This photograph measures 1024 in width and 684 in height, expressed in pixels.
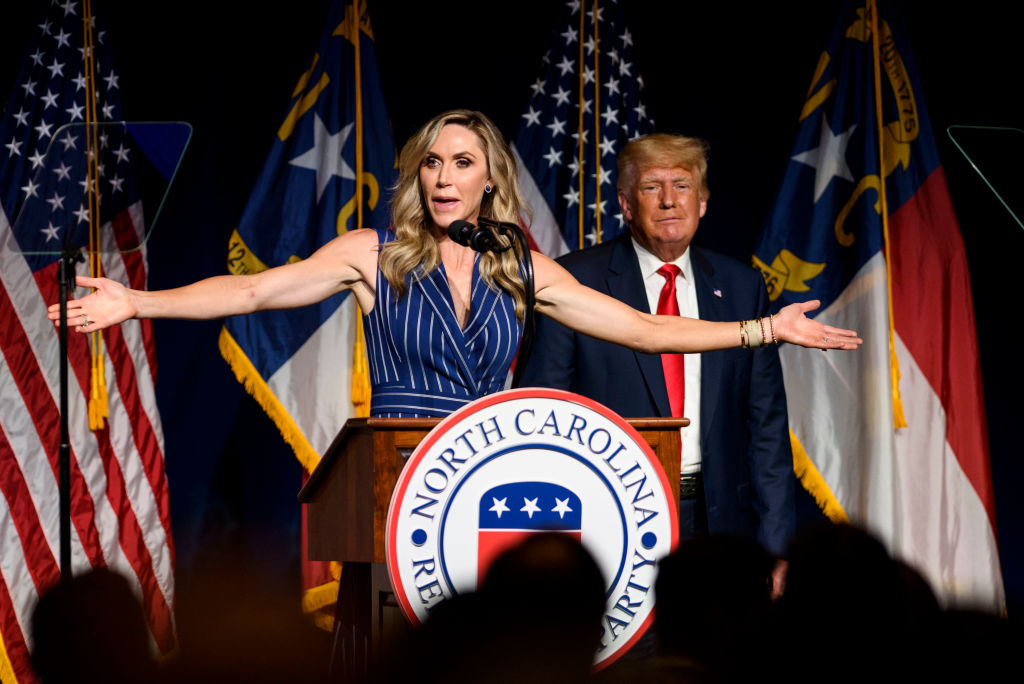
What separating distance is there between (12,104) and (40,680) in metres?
3.33

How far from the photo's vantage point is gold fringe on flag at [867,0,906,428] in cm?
417

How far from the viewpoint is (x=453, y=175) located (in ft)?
7.91

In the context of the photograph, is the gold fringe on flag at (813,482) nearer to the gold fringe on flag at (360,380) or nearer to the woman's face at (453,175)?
the gold fringe on flag at (360,380)

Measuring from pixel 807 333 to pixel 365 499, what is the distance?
1.09 m

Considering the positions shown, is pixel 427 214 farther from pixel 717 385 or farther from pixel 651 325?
pixel 717 385

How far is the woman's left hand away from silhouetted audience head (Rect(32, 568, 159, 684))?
4.83ft

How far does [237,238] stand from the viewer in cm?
427

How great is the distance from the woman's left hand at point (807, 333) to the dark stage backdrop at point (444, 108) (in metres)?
2.37

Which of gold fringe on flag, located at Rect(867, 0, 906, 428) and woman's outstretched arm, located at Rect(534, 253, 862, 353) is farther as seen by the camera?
gold fringe on flag, located at Rect(867, 0, 906, 428)

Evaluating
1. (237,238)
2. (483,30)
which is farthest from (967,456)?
(237,238)

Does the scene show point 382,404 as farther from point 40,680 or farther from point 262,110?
point 262,110

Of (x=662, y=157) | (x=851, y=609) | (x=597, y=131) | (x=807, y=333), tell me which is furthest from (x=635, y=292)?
(x=851, y=609)

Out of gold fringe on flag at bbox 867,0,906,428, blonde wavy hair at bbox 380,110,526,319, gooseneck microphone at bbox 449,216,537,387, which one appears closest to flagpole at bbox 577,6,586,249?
gold fringe on flag at bbox 867,0,906,428

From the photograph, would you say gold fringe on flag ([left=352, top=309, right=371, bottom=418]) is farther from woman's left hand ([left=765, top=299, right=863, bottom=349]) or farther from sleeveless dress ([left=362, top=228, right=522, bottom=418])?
woman's left hand ([left=765, top=299, right=863, bottom=349])
